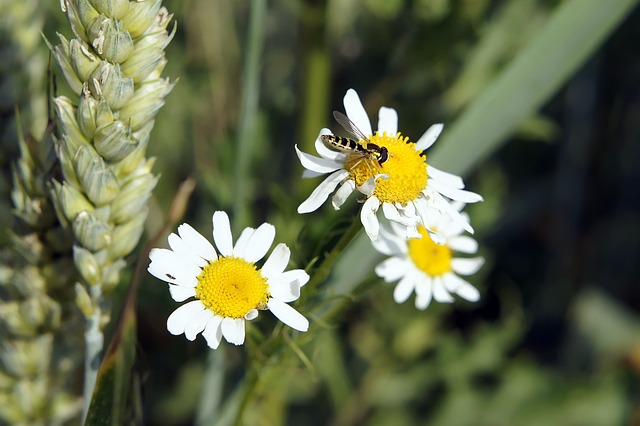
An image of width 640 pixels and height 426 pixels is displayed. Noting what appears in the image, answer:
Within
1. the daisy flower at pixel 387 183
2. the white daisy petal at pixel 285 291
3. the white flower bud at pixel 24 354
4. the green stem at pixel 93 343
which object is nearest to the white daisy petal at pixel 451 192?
the daisy flower at pixel 387 183

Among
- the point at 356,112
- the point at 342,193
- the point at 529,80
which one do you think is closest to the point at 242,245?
the point at 342,193

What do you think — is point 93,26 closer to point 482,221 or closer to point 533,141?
point 482,221

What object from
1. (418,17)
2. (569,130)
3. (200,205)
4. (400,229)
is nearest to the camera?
(400,229)

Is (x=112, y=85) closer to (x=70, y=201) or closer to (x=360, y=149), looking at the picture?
(x=70, y=201)

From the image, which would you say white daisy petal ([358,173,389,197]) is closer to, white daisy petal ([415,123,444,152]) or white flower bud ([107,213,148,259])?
white daisy petal ([415,123,444,152])

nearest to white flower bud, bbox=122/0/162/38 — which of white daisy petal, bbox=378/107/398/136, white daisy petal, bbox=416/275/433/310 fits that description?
white daisy petal, bbox=378/107/398/136

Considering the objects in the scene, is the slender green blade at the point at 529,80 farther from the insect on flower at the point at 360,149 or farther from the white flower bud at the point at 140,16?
the white flower bud at the point at 140,16

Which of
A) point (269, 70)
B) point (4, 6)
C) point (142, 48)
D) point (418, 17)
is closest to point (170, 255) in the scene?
point (142, 48)
